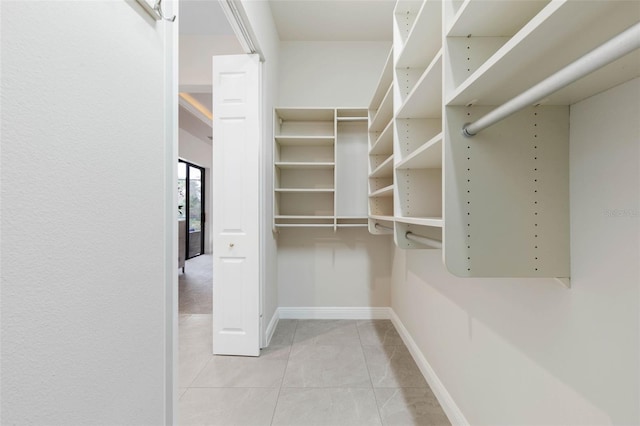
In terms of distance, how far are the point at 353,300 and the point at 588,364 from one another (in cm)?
232

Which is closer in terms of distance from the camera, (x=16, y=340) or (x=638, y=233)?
(x=16, y=340)

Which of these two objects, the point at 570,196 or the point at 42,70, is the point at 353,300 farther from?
the point at 42,70

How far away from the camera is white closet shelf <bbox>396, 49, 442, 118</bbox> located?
3.39ft

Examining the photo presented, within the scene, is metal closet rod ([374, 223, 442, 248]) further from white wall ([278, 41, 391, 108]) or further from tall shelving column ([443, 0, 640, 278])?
white wall ([278, 41, 391, 108])

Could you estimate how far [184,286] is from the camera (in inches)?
171

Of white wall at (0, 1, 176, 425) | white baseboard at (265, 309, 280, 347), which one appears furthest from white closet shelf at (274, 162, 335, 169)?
white wall at (0, 1, 176, 425)

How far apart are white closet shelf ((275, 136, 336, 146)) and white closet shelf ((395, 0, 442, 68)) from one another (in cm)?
122

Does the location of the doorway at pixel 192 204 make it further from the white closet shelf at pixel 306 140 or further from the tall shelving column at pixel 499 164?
the tall shelving column at pixel 499 164

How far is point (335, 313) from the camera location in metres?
2.96

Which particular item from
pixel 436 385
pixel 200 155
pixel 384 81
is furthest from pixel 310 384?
pixel 200 155

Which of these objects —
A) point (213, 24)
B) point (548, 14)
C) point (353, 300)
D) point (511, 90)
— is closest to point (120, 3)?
point (548, 14)

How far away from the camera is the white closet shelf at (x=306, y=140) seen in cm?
265

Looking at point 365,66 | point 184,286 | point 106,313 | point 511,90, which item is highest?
point 365,66

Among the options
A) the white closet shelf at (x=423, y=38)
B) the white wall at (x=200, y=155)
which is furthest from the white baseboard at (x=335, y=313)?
the white wall at (x=200, y=155)
